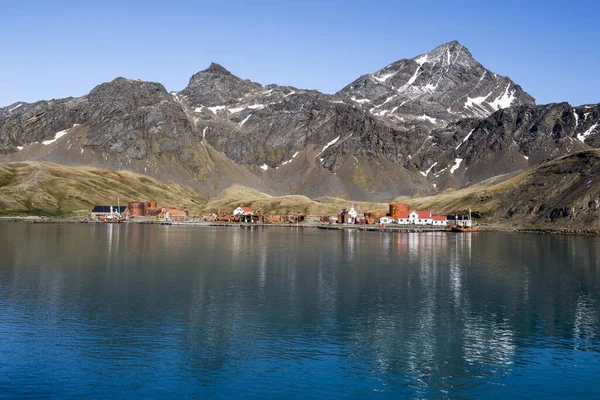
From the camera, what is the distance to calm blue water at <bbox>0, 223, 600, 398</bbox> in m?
33.6

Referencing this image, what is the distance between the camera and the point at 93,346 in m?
39.6

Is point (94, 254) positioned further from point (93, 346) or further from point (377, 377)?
point (377, 377)

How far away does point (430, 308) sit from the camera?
54.4m

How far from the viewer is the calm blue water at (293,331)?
33.6m

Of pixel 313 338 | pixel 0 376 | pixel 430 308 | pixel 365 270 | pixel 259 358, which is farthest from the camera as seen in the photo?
pixel 365 270

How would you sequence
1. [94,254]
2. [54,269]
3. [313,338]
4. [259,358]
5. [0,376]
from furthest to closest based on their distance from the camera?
1. [94,254]
2. [54,269]
3. [313,338]
4. [259,358]
5. [0,376]

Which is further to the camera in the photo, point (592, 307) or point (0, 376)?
point (592, 307)

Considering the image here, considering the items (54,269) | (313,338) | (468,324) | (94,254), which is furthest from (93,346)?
(94,254)

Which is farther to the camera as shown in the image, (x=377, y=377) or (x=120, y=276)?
(x=120, y=276)

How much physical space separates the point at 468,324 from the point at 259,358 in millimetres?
19634

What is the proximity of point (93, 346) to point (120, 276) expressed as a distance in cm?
3288

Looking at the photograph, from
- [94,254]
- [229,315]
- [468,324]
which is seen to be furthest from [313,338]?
[94,254]

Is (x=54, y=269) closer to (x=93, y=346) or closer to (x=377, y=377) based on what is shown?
(x=93, y=346)

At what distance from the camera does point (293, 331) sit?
146ft
